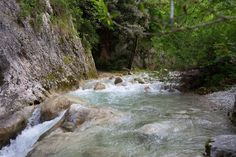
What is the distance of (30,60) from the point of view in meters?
10.3

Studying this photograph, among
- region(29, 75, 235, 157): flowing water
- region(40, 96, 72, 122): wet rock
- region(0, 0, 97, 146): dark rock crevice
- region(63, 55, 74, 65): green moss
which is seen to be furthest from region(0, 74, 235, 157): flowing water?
region(63, 55, 74, 65): green moss

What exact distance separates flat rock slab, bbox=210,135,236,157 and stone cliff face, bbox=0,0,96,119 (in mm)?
5171

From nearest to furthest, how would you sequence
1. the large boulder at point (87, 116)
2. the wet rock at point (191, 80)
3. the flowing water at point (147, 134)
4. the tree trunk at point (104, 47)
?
1. the flowing water at point (147, 134)
2. the large boulder at point (87, 116)
3. the wet rock at point (191, 80)
4. the tree trunk at point (104, 47)

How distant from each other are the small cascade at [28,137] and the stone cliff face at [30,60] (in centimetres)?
79

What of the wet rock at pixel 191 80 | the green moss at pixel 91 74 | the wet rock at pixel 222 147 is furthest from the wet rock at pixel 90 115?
the green moss at pixel 91 74

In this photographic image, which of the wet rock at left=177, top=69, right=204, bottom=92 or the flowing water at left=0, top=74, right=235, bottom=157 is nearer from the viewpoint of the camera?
the flowing water at left=0, top=74, right=235, bottom=157

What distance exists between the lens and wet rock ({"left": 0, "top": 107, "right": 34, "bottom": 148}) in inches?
283

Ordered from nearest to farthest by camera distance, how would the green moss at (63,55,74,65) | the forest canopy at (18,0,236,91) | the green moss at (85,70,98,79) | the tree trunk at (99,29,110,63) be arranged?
the forest canopy at (18,0,236,91) → the green moss at (63,55,74,65) → the green moss at (85,70,98,79) → the tree trunk at (99,29,110,63)

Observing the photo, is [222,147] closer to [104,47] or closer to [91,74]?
[91,74]

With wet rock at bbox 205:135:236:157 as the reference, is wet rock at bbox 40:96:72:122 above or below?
below

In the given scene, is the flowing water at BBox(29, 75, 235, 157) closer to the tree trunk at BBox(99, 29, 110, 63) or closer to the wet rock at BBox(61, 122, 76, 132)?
the wet rock at BBox(61, 122, 76, 132)

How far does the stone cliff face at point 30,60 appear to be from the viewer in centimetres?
891

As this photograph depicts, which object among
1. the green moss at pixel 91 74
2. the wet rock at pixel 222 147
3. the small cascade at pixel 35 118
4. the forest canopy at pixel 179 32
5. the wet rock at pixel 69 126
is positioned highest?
the forest canopy at pixel 179 32

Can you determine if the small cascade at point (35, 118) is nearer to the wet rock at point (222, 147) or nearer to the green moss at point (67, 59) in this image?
the green moss at point (67, 59)
